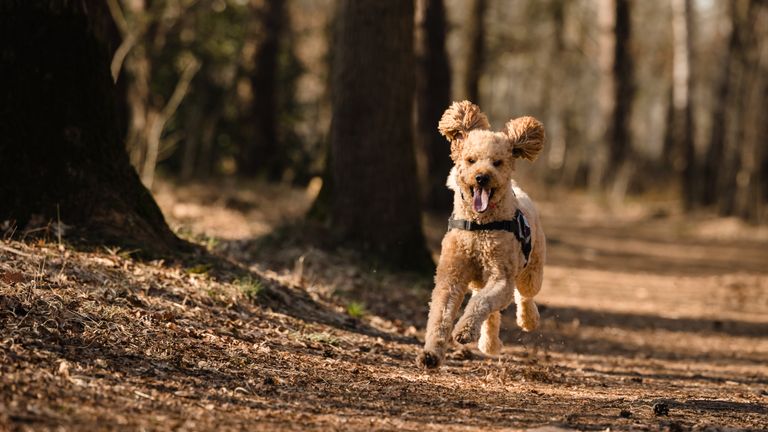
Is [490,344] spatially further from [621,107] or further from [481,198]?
[621,107]

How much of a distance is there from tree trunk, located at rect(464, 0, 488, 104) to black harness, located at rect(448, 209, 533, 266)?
13021mm

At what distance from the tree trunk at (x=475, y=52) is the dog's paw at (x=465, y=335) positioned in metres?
14.0

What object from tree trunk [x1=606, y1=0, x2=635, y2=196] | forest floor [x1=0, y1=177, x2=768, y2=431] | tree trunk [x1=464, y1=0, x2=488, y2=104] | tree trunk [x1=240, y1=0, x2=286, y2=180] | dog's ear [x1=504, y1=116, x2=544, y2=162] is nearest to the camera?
forest floor [x1=0, y1=177, x2=768, y2=431]

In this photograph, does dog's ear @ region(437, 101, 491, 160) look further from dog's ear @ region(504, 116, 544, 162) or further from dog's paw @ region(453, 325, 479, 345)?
dog's paw @ region(453, 325, 479, 345)

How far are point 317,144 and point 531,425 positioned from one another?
1568 cm

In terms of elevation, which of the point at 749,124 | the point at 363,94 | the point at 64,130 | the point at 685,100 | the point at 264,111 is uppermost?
the point at 685,100

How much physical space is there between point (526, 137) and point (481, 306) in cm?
124

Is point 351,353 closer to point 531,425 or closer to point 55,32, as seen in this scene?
point 531,425

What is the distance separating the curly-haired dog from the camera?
18.1ft

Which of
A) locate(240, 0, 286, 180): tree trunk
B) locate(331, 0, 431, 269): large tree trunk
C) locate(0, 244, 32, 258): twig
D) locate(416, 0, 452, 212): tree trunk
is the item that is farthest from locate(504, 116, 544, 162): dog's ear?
locate(240, 0, 286, 180): tree trunk

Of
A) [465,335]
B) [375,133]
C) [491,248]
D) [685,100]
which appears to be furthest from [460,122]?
[685,100]

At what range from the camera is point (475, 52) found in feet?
64.4

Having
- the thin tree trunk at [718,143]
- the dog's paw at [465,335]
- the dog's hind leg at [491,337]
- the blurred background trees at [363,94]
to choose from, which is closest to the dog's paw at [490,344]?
the dog's hind leg at [491,337]

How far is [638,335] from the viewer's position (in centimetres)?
977
